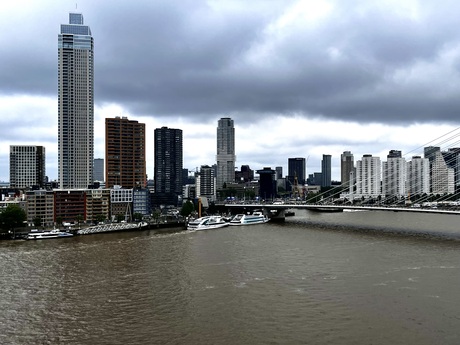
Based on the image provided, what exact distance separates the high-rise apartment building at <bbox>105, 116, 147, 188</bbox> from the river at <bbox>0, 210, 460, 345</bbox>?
88.0ft

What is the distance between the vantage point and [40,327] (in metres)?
9.65

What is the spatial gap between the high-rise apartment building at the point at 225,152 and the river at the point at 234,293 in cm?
8770

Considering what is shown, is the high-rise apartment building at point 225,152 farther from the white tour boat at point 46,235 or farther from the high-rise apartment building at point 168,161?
the white tour boat at point 46,235

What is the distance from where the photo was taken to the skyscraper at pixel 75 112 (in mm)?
51719

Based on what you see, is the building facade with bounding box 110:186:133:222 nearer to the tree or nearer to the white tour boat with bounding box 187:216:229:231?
the white tour boat with bounding box 187:216:229:231

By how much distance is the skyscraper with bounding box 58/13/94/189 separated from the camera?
51.7m

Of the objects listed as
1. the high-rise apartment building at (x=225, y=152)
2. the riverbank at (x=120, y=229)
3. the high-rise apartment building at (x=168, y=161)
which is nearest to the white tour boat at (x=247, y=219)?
the riverbank at (x=120, y=229)

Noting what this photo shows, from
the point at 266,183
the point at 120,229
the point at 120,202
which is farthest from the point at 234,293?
the point at 266,183

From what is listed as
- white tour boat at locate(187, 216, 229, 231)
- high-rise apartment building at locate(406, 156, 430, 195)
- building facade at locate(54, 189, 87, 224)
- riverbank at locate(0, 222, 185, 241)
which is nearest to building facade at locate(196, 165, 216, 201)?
high-rise apartment building at locate(406, 156, 430, 195)

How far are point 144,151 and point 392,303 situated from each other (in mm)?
41516

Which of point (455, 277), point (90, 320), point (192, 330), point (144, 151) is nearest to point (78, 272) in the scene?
point (90, 320)

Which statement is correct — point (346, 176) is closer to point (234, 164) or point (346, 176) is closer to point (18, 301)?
point (234, 164)

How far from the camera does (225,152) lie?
115m

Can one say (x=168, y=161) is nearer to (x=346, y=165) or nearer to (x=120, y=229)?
(x=120, y=229)
